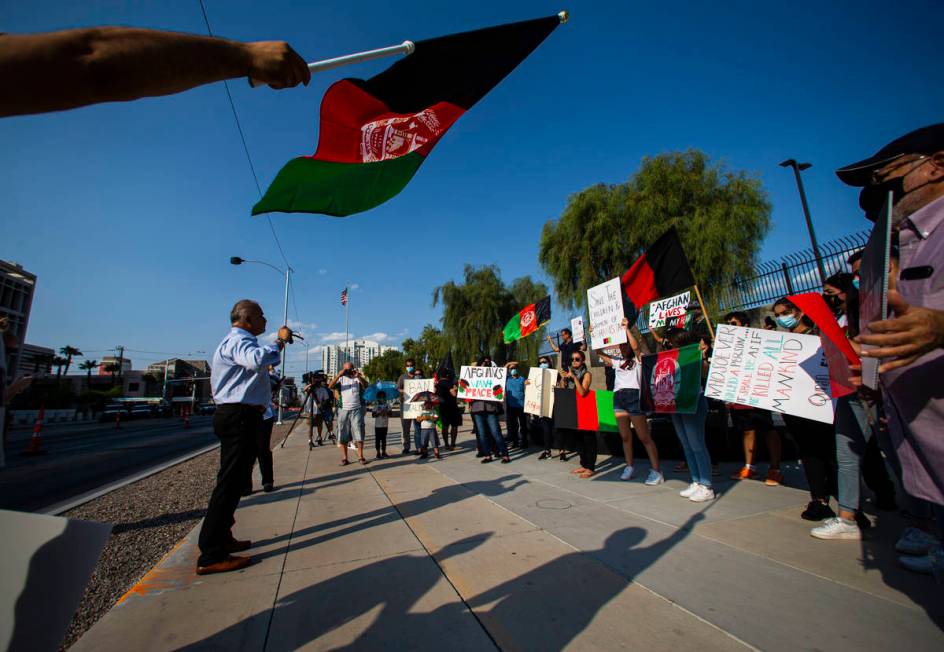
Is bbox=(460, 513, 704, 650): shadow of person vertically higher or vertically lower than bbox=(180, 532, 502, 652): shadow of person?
lower

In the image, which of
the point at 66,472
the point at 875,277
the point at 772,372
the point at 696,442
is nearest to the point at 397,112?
the point at 875,277

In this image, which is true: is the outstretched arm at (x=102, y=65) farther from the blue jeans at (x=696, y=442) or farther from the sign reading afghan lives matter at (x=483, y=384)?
the sign reading afghan lives matter at (x=483, y=384)

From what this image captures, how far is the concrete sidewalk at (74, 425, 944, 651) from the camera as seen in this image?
6.66ft

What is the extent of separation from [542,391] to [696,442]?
3432 mm

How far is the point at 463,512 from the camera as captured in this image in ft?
13.9

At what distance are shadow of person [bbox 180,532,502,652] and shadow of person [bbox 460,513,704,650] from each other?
15 centimetres

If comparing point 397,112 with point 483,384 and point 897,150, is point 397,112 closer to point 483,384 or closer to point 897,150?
point 897,150

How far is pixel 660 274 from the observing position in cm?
576

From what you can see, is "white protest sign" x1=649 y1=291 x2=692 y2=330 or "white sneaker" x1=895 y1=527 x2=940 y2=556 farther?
"white protest sign" x1=649 y1=291 x2=692 y2=330

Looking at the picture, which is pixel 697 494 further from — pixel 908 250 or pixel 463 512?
pixel 908 250

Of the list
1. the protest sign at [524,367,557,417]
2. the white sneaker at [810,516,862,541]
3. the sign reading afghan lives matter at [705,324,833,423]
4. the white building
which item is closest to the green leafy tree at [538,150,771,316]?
the protest sign at [524,367,557,417]

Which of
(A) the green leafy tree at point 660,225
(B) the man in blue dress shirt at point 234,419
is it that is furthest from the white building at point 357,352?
(B) the man in blue dress shirt at point 234,419

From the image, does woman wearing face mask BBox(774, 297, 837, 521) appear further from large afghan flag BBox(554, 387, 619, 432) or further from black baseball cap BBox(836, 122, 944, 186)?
black baseball cap BBox(836, 122, 944, 186)

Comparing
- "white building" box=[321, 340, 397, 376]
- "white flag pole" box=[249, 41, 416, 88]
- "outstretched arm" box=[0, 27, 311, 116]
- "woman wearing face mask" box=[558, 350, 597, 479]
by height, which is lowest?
"woman wearing face mask" box=[558, 350, 597, 479]
